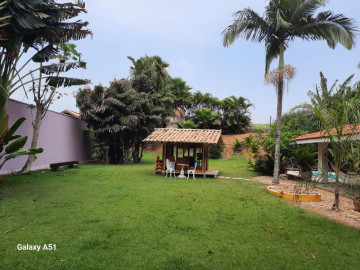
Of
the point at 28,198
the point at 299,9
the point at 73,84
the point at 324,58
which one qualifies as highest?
the point at 299,9

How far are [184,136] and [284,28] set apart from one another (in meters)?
6.95

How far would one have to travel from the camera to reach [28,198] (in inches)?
274

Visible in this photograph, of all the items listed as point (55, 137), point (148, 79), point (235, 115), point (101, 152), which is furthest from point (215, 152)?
point (55, 137)

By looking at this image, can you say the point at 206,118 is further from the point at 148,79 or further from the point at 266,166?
the point at 266,166

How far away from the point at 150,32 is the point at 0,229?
12334mm

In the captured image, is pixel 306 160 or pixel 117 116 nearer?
pixel 306 160

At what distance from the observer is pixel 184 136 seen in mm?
13453

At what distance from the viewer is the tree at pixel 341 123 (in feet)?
18.5

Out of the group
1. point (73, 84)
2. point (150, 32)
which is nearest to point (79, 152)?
point (73, 84)

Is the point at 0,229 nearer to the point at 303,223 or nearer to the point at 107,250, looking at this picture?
the point at 107,250

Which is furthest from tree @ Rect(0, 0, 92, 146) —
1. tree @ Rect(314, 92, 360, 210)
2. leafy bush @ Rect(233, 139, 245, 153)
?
leafy bush @ Rect(233, 139, 245, 153)

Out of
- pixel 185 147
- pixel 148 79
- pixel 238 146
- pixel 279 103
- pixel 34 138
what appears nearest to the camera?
pixel 279 103

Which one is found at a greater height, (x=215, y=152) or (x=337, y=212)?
(x=215, y=152)

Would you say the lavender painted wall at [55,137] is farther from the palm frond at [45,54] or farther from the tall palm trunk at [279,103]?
the tall palm trunk at [279,103]
